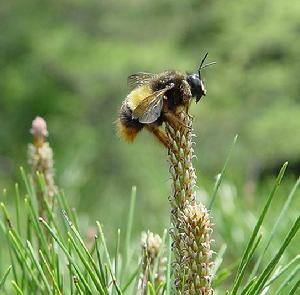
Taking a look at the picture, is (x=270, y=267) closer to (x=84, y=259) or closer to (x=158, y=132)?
(x=84, y=259)

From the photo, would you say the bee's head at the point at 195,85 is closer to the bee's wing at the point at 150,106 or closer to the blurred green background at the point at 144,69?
the bee's wing at the point at 150,106

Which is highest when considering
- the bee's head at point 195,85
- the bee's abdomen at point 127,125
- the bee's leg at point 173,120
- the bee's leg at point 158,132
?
the bee's abdomen at point 127,125

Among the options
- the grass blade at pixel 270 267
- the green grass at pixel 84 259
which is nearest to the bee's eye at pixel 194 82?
the green grass at pixel 84 259

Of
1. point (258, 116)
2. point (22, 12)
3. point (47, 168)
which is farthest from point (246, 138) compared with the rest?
point (47, 168)

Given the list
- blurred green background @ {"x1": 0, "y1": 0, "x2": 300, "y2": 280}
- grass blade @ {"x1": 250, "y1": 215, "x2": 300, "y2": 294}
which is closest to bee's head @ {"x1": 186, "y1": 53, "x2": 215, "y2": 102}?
grass blade @ {"x1": 250, "y1": 215, "x2": 300, "y2": 294}

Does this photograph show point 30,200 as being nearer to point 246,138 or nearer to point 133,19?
point 246,138

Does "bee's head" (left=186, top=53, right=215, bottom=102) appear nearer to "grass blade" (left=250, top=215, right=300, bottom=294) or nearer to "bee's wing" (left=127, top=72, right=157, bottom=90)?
"bee's wing" (left=127, top=72, right=157, bottom=90)

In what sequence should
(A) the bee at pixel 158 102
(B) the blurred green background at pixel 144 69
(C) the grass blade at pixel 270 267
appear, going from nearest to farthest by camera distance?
(C) the grass blade at pixel 270 267 → (A) the bee at pixel 158 102 → (B) the blurred green background at pixel 144 69
